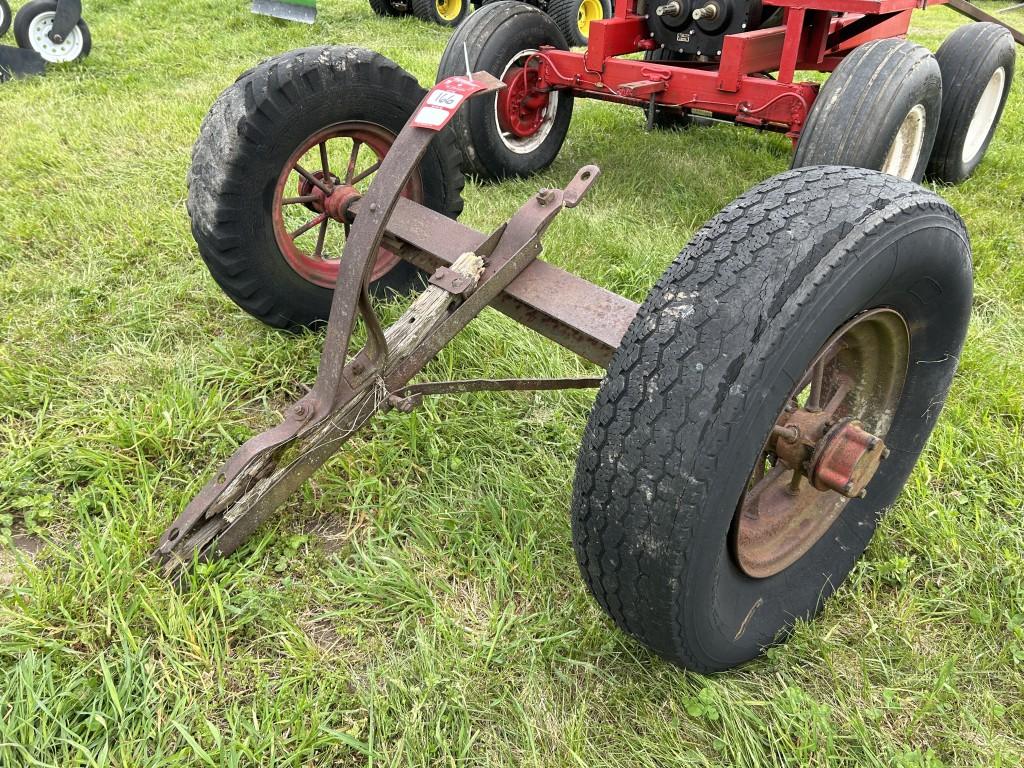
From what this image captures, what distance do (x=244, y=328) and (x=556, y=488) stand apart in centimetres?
147

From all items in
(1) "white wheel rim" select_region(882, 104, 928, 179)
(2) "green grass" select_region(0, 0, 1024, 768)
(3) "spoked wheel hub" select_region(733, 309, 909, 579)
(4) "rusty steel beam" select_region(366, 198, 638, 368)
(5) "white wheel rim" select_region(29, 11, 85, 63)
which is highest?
(5) "white wheel rim" select_region(29, 11, 85, 63)

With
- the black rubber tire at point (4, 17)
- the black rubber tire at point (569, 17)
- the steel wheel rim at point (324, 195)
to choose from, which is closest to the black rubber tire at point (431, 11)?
the black rubber tire at point (569, 17)

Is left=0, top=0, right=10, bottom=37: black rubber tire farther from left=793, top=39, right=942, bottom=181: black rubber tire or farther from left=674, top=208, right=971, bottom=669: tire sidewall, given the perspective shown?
left=674, top=208, right=971, bottom=669: tire sidewall

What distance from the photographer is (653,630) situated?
1.46 metres

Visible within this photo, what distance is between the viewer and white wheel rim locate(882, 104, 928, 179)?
3.41 metres

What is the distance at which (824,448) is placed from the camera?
1589 mm

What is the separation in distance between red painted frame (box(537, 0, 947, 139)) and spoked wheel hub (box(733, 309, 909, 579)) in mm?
2031

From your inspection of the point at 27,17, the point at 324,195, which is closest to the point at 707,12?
the point at 324,195

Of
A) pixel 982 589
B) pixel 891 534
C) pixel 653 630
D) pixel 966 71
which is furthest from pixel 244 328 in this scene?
pixel 966 71

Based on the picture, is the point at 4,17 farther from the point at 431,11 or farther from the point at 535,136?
the point at 535,136

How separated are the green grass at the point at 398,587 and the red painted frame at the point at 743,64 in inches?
38.0

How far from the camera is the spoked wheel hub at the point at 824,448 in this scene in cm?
158

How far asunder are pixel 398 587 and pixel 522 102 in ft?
10.7

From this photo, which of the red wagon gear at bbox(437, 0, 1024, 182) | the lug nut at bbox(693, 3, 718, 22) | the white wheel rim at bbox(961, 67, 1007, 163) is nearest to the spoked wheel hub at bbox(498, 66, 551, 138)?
the red wagon gear at bbox(437, 0, 1024, 182)
